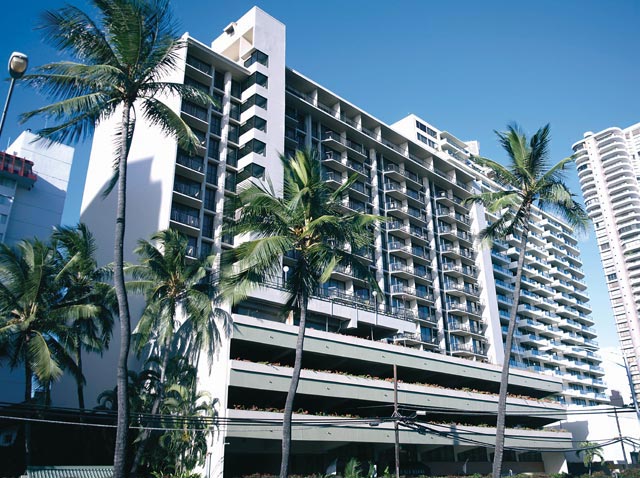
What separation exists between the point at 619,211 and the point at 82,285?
14180 centimetres

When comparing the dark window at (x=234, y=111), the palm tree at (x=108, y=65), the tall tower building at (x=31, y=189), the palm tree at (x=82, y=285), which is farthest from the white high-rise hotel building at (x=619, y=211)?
the palm tree at (x=108, y=65)

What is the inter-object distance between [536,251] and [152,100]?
98228mm

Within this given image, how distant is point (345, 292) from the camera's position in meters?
61.3

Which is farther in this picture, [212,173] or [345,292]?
[345,292]

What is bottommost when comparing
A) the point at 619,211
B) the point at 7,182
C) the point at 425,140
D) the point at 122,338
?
the point at 122,338

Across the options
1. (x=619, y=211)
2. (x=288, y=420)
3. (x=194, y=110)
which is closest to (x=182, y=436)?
(x=288, y=420)

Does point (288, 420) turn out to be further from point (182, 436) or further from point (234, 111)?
point (234, 111)

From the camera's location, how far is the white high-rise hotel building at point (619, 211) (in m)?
136

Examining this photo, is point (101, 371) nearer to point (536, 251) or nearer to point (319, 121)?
point (319, 121)

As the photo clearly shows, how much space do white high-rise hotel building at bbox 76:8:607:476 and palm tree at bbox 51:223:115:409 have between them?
8821 millimetres

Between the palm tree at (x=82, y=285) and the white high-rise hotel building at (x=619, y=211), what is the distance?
129 m

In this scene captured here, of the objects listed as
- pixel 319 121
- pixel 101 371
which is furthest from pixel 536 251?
pixel 101 371

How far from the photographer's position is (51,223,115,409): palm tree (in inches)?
1425

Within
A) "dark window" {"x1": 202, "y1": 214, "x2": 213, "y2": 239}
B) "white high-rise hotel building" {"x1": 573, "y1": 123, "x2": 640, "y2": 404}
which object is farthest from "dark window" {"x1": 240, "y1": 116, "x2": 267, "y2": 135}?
"white high-rise hotel building" {"x1": 573, "y1": 123, "x2": 640, "y2": 404}
